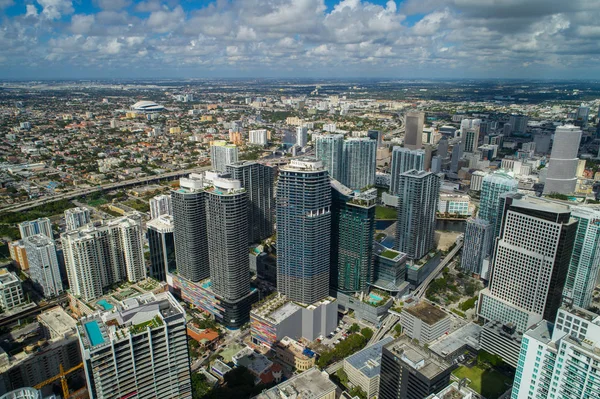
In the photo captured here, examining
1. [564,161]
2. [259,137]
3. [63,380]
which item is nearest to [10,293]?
[63,380]

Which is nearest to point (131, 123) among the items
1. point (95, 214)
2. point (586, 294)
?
point (95, 214)

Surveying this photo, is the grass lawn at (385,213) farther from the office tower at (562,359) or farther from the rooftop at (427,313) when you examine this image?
the office tower at (562,359)

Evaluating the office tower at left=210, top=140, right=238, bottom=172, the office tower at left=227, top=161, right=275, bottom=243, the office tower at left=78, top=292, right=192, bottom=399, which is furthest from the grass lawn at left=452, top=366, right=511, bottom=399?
the office tower at left=210, top=140, right=238, bottom=172

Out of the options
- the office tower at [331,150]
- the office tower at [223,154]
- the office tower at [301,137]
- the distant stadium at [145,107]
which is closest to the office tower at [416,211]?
the office tower at [331,150]

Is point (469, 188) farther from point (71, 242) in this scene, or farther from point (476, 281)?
point (71, 242)

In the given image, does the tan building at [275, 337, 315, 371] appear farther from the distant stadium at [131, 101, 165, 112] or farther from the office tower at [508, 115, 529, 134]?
the distant stadium at [131, 101, 165, 112]
